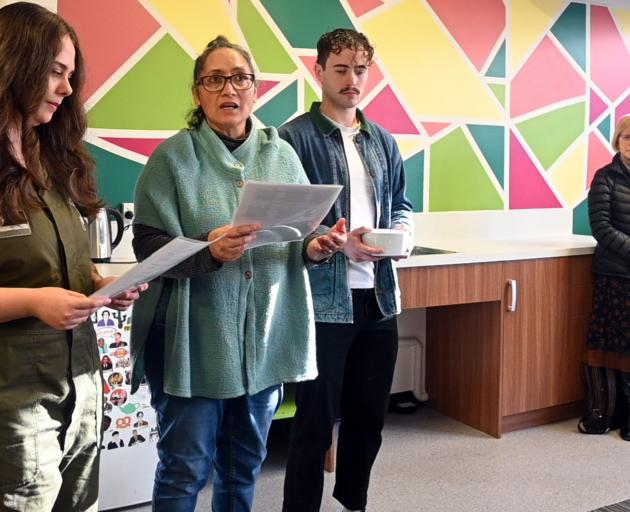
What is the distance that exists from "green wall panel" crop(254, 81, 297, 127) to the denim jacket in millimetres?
1033

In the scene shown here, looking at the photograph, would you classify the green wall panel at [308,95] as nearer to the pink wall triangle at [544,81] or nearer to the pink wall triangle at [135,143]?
the pink wall triangle at [135,143]

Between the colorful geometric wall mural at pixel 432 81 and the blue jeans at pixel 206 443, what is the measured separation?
1435 mm

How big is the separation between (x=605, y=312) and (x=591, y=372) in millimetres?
275

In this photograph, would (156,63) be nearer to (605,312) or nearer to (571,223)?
(605,312)

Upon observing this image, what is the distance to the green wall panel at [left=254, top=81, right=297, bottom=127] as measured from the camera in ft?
10.0

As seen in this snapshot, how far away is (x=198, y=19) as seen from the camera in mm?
2869

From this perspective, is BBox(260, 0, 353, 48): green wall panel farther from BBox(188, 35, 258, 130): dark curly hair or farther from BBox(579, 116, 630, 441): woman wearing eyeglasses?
BBox(188, 35, 258, 130): dark curly hair

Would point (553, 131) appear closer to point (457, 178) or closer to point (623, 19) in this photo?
point (457, 178)

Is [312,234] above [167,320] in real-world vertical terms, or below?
above

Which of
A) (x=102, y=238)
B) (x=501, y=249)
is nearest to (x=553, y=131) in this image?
(x=501, y=249)

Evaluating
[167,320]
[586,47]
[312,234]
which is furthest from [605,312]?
[167,320]

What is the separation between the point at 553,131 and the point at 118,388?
269 cm

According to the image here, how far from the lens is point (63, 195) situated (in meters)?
1.28

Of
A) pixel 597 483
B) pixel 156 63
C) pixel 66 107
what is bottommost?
pixel 597 483
